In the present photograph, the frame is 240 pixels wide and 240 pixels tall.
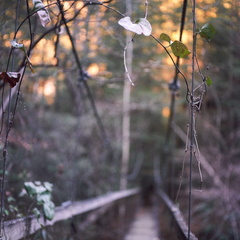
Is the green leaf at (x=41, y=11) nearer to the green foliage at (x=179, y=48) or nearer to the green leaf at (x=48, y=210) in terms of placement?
the green foliage at (x=179, y=48)

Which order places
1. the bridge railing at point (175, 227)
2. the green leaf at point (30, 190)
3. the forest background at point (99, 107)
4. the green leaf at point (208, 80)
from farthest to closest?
1. the forest background at point (99, 107)
2. the bridge railing at point (175, 227)
3. the green leaf at point (30, 190)
4. the green leaf at point (208, 80)

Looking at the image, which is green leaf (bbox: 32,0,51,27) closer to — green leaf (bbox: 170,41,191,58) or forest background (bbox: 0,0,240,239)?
green leaf (bbox: 170,41,191,58)

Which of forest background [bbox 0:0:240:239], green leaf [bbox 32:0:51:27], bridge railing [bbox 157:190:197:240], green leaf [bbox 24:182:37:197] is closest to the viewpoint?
green leaf [bbox 32:0:51:27]

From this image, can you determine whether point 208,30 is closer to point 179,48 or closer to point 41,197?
point 179,48

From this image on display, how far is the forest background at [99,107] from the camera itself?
3797mm

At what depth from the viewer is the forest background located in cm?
380

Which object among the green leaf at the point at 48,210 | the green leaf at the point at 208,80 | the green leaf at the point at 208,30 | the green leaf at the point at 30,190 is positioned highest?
the green leaf at the point at 208,30

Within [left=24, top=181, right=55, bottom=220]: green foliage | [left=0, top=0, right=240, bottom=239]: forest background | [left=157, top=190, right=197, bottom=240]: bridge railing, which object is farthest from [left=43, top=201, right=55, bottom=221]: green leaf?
[left=157, top=190, right=197, bottom=240]: bridge railing

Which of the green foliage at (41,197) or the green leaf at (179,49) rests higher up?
the green leaf at (179,49)

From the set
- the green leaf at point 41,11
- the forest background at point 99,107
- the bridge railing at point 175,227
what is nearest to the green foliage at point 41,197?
the forest background at point 99,107

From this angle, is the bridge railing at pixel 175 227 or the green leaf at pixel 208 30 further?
the bridge railing at pixel 175 227

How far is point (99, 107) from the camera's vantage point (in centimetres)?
966

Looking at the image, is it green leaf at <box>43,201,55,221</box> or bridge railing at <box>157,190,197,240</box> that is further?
bridge railing at <box>157,190,197,240</box>

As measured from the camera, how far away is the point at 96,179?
7840 mm
